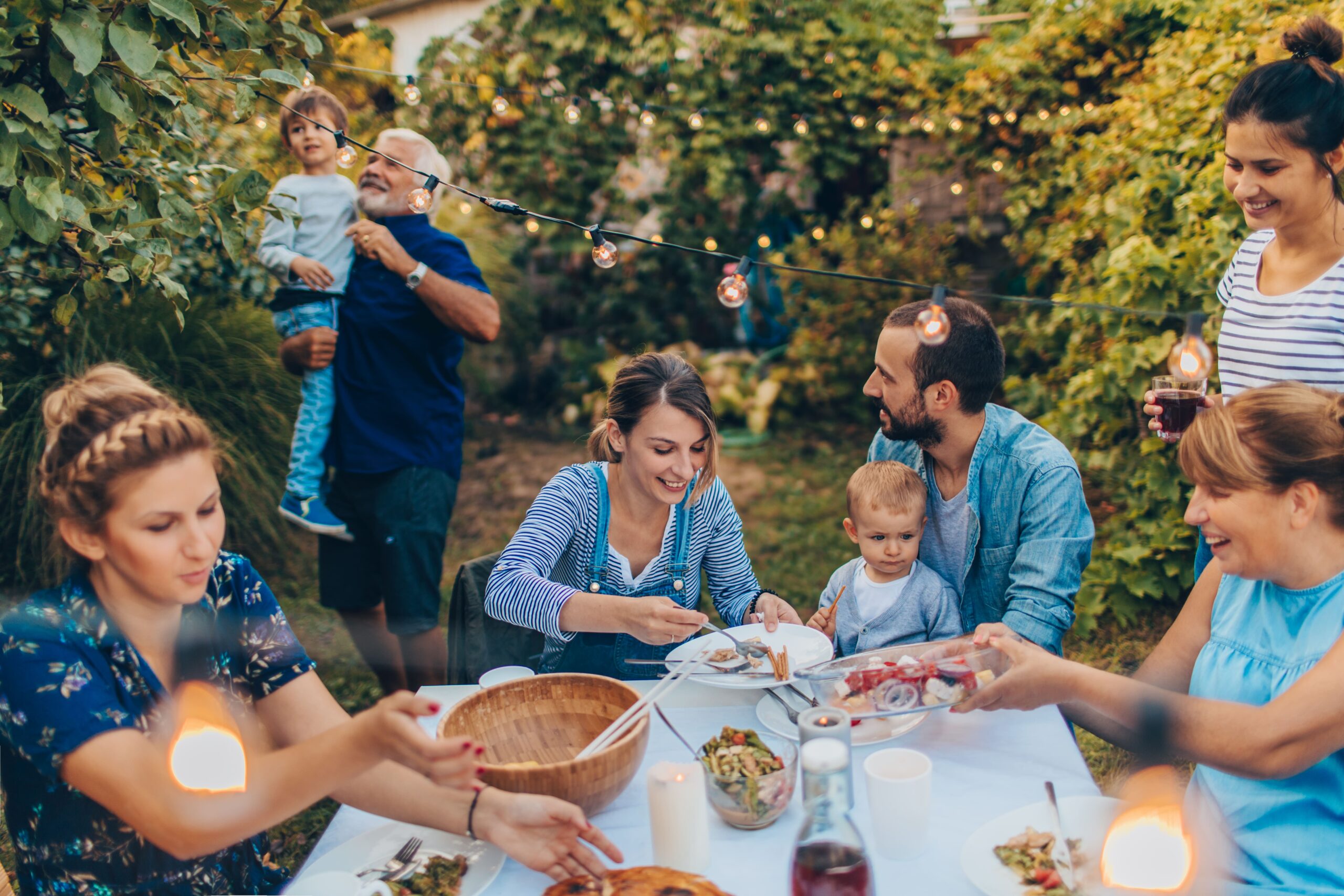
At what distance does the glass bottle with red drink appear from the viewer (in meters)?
1.09

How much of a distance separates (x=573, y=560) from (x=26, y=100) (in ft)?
4.82

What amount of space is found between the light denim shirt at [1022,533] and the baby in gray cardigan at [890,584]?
9 cm

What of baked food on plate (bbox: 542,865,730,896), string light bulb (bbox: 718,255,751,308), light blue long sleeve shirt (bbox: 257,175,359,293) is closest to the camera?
baked food on plate (bbox: 542,865,730,896)

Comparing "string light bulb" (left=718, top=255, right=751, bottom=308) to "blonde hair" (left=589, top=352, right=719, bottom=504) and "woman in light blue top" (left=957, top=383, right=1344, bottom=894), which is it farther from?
"woman in light blue top" (left=957, top=383, right=1344, bottom=894)

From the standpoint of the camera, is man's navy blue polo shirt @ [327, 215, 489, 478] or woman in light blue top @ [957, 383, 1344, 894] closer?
woman in light blue top @ [957, 383, 1344, 894]

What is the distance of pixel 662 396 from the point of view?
7.37ft

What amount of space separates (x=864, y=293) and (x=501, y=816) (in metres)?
5.23

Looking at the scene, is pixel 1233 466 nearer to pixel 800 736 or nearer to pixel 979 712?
pixel 979 712

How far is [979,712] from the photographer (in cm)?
180

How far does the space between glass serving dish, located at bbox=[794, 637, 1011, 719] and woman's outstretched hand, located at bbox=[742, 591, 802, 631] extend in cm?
38

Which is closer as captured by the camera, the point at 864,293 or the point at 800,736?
the point at 800,736

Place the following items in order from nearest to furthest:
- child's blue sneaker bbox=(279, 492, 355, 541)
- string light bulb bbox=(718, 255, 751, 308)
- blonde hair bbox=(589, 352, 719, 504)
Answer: string light bulb bbox=(718, 255, 751, 308), blonde hair bbox=(589, 352, 719, 504), child's blue sneaker bbox=(279, 492, 355, 541)

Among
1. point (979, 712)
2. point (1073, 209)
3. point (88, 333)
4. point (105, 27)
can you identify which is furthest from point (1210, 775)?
point (88, 333)

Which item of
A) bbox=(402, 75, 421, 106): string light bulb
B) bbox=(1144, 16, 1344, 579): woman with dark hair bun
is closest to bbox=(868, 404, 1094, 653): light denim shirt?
bbox=(1144, 16, 1344, 579): woman with dark hair bun
